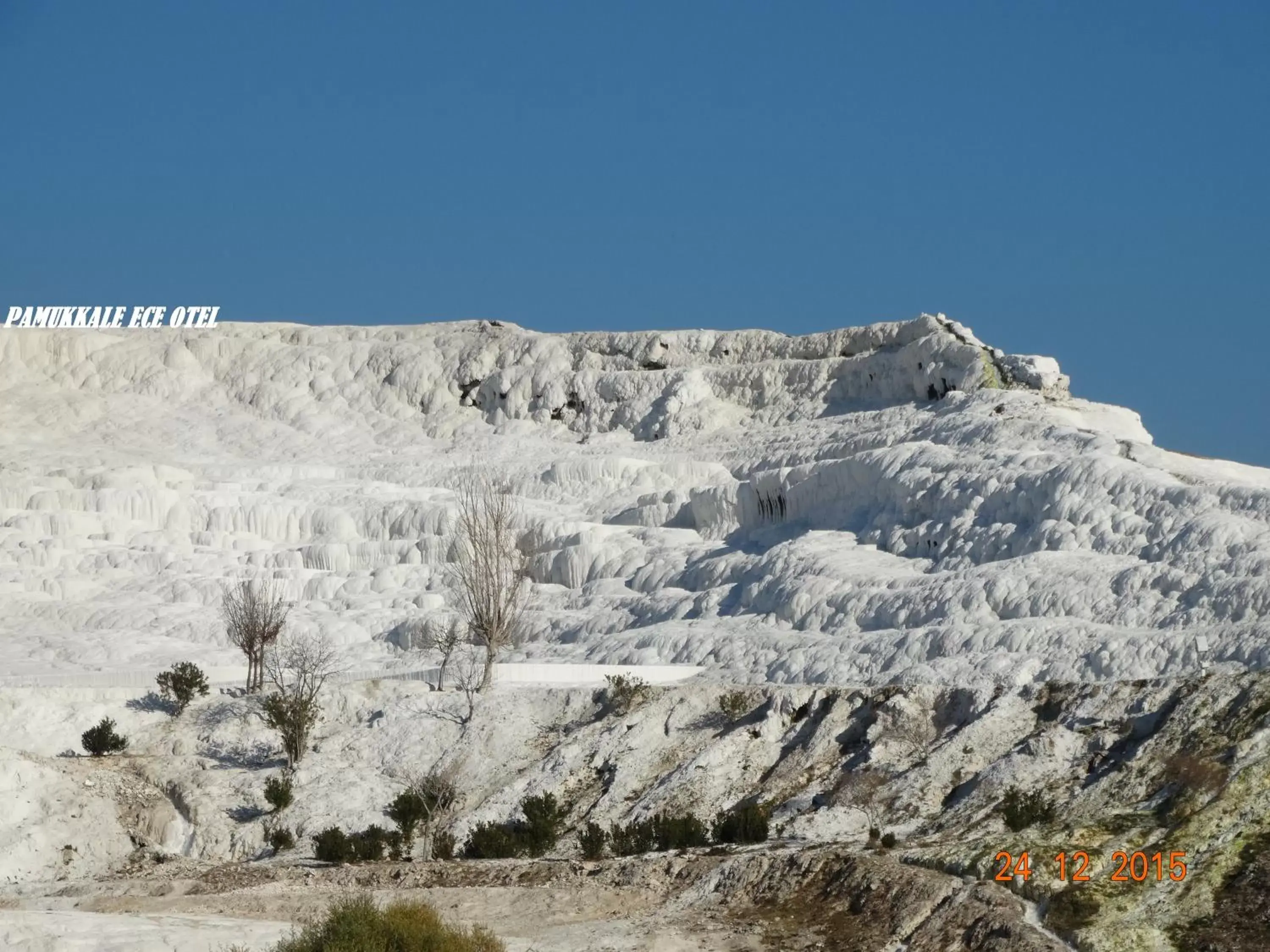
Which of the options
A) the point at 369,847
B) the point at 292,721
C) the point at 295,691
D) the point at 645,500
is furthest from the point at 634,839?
the point at 645,500

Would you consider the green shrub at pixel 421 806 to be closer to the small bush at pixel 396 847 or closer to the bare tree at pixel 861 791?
the small bush at pixel 396 847

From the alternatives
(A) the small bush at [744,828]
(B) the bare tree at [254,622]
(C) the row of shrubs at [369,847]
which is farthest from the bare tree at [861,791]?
(B) the bare tree at [254,622]

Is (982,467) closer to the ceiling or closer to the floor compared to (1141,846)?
closer to the ceiling

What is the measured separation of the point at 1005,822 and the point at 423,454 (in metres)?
50.6

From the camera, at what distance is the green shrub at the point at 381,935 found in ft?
74.1

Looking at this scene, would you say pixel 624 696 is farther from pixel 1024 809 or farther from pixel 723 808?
pixel 1024 809

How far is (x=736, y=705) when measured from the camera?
40906 millimetres

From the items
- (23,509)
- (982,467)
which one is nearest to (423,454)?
(23,509)

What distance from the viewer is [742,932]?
25844 millimetres

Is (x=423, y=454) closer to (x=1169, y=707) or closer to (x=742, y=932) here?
(x=1169, y=707)

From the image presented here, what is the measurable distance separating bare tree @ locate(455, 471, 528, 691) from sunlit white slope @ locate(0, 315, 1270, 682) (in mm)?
1176

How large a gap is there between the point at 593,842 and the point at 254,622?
16640mm

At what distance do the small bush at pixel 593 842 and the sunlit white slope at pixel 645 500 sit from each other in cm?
959

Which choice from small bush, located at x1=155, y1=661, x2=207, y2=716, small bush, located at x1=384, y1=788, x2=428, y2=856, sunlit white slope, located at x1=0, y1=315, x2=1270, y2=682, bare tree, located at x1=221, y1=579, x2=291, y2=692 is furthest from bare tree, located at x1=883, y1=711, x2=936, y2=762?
small bush, located at x1=155, y1=661, x2=207, y2=716
